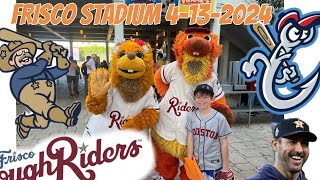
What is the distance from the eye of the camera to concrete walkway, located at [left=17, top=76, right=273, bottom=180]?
2251 mm

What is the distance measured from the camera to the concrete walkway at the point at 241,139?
225 centimetres

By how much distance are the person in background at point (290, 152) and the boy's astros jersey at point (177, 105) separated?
0.98 m

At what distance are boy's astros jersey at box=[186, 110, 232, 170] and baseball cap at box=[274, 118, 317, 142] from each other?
1.81ft

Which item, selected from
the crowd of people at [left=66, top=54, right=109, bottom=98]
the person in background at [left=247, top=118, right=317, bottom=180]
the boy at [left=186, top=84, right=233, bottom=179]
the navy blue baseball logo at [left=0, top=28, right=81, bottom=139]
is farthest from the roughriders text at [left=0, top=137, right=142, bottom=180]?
the person in background at [left=247, top=118, right=317, bottom=180]

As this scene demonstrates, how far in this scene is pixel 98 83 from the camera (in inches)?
73.2

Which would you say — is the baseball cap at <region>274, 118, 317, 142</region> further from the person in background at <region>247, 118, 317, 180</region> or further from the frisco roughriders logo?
the frisco roughriders logo

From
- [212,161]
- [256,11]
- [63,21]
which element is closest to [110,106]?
[63,21]

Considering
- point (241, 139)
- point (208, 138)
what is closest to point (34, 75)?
point (208, 138)

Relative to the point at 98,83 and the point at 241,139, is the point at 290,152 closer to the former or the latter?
the point at 98,83

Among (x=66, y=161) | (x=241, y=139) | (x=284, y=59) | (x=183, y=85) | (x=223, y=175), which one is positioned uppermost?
(x=284, y=59)

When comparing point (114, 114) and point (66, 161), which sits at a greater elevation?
point (114, 114)

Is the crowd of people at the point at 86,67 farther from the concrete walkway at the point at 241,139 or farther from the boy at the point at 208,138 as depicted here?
the boy at the point at 208,138

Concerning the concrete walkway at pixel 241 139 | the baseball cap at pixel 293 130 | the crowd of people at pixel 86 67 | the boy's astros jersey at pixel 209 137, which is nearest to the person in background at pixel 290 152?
the baseball cap at pixel 293 130

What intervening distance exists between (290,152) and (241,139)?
260 centimetres
